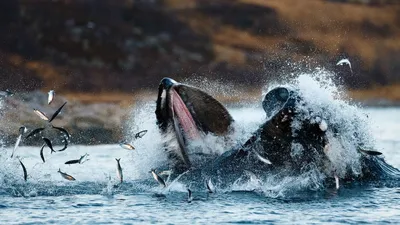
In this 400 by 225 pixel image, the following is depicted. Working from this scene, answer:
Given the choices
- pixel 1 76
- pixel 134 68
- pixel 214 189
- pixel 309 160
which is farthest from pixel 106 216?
pixel 134 68

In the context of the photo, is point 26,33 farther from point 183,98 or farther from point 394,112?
point 183,98

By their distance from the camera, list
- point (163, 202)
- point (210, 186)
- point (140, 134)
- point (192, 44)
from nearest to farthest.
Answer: point (163, 202) → point (210, 186) → point (140, 134) → point (192, 44)

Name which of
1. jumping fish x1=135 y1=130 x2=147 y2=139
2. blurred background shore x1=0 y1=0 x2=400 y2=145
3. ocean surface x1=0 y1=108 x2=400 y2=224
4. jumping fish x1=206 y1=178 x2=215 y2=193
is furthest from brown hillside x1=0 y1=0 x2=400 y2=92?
jumping fish x1=206 y1=178 x2=215 y2=193

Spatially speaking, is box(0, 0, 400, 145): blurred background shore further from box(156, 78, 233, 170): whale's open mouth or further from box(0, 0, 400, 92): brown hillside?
box(156, 78, 233, 170): whale's open mouth

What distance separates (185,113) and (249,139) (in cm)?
103

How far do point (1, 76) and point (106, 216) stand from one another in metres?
34.3

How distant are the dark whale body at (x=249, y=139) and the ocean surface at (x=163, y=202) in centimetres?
29

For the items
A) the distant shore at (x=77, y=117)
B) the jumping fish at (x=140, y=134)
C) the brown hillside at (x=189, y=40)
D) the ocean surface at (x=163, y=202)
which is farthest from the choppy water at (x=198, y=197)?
the brown hillside at (x=189, y=40)

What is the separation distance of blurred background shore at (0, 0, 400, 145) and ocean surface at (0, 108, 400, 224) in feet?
92.5

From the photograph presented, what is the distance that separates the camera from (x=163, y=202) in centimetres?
1548

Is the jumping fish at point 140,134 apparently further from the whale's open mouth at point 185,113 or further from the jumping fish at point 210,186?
the jumping fish at point 210,186

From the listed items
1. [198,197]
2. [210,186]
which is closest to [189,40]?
[210,186]

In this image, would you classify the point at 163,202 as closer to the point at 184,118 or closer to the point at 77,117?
the point at 184,118

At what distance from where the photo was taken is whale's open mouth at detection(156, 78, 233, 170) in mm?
15625
